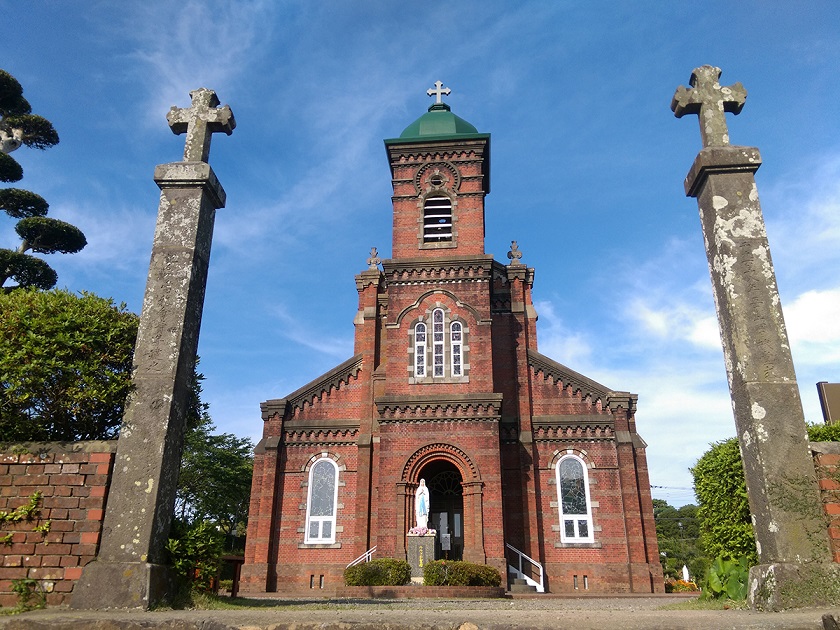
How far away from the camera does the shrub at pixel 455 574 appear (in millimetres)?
17344

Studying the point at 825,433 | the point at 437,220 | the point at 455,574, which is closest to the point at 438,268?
the point at 437,220

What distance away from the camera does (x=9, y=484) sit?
24.3 feet

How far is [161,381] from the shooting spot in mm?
7652

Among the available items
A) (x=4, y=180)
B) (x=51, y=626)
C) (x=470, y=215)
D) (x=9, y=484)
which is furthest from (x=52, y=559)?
(x=4, y=180)

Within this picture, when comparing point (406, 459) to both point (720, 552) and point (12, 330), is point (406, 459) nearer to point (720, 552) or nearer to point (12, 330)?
point (720, 552)

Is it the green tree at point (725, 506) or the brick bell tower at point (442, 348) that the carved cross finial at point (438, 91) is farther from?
the green tree at point (725, 506)

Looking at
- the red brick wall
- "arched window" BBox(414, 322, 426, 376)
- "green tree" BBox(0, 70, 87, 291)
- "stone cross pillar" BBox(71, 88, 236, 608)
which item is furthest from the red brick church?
the red brick wall

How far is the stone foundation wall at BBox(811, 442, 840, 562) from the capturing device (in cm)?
688

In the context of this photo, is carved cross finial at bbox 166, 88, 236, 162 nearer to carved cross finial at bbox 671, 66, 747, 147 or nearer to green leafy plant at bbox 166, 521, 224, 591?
green leafy plant at bbox 166, 521, 224, 591

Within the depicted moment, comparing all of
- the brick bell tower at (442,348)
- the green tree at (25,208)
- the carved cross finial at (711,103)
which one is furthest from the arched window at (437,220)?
the carved cross finial at (711,103)

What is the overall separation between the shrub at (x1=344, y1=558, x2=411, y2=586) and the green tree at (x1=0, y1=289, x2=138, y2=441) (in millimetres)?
11837

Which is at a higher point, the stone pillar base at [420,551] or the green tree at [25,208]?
the green tree at [25,208]

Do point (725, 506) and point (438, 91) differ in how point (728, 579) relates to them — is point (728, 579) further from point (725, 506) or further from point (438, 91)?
point (438, 91)

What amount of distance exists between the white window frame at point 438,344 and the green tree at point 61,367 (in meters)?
15.7
